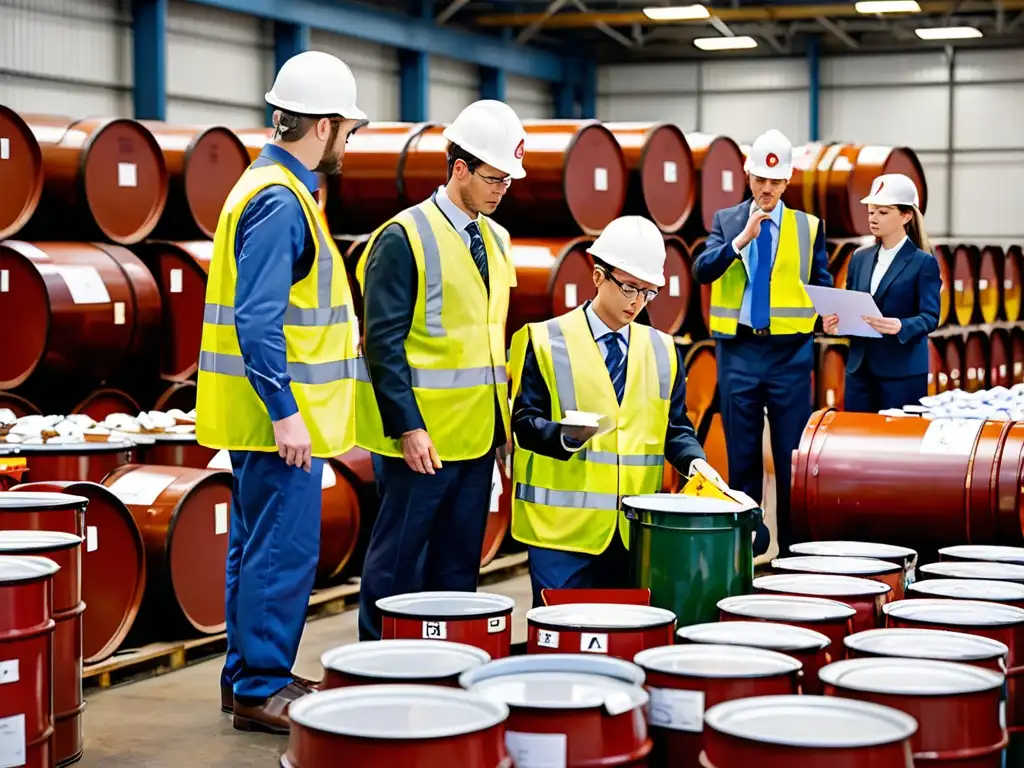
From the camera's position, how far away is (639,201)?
26.1ft

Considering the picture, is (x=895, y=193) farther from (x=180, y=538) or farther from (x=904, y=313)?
(x=180, y=538)

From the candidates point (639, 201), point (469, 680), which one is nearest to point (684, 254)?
point (639, 201)

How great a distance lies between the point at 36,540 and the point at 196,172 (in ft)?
14.4

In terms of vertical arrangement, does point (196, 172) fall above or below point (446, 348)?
above

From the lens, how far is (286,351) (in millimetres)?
4035

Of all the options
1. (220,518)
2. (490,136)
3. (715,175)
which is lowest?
(220,518)

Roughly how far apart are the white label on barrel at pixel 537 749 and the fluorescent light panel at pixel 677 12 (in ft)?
59.6

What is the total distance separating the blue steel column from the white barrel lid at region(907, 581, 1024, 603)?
470 inches

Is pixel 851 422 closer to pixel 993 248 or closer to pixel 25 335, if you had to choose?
pixel 25 335

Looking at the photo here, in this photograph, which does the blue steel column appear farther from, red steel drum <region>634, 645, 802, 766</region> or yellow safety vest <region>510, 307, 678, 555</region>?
red steel drum <region>634, 645, 802, 766</region>

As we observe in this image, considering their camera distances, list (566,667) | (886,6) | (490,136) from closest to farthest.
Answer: (566,667), (490,136), (886,6)

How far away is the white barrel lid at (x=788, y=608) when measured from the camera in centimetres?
296

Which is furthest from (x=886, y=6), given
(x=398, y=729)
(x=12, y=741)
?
(x=398, y=729)

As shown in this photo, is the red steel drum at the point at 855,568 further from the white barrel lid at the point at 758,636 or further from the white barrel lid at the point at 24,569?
the white barrel lid at the point at 24,569
